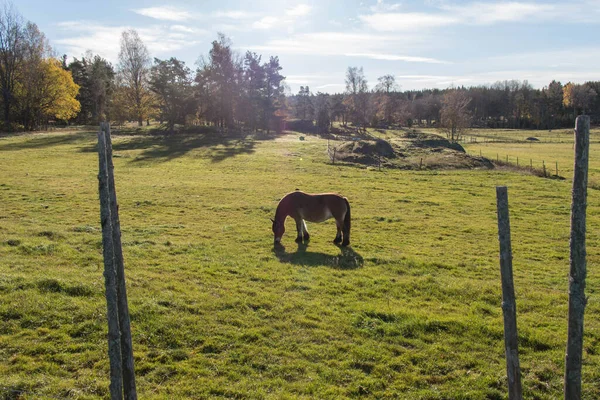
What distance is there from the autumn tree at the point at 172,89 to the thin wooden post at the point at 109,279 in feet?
190

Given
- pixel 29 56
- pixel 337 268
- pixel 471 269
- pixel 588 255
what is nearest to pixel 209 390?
pixel 337 268

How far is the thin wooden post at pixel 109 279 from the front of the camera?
15.3 feet

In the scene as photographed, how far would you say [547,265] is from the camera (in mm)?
14188

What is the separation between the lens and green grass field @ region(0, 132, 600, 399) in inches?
284

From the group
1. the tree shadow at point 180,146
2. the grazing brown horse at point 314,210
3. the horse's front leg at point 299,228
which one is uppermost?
the tree shadow at point 180,146

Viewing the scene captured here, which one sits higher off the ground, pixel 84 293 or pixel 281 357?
pixel 84 293

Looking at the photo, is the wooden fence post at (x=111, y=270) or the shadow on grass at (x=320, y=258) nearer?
the wooden fence post at (x=111, y=270)

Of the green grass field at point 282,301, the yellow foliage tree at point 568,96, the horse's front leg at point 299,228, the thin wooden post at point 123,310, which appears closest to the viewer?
the thin wooden post at point 123,310

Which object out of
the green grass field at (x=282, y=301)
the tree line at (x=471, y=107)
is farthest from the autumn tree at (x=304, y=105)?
the green grass field at (x=282, y=301)

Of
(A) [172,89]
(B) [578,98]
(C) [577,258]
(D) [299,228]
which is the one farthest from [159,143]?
(B) [578,98]

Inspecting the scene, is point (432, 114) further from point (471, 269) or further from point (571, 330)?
point (571, 330)

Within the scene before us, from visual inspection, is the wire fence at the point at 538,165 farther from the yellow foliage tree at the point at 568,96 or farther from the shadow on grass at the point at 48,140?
the yellow foliage tree at the point at 568,96

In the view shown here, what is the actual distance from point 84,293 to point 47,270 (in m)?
2.26

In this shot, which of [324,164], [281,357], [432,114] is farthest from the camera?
[432,114]
